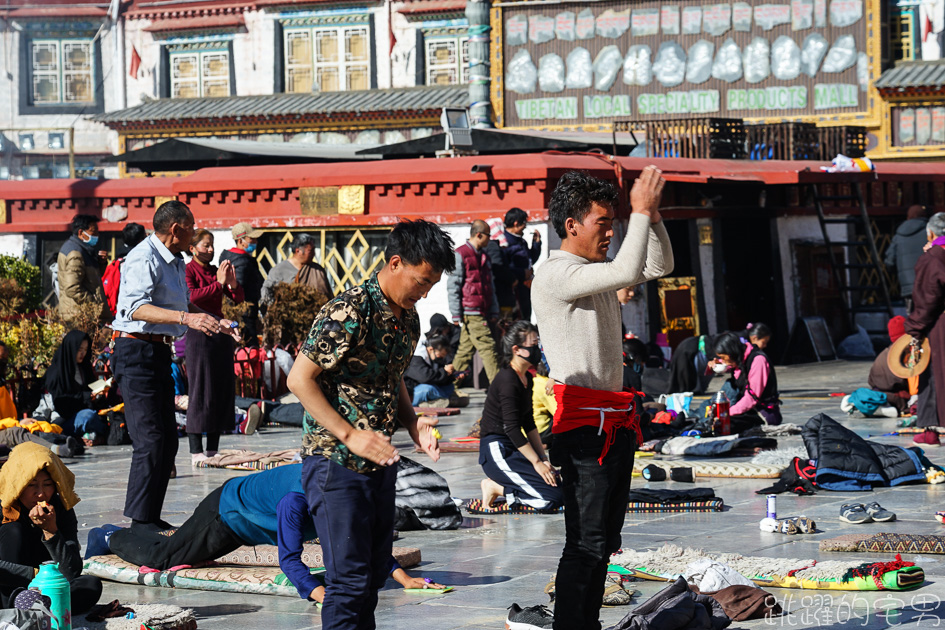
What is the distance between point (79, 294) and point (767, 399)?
6793 mm

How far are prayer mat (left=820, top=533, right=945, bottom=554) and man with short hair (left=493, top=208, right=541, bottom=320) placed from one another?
812cm

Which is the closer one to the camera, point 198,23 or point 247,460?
point 247,460

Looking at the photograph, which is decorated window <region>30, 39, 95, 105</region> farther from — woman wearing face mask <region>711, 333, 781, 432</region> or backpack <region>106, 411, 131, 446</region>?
woman wearing face mask <region>711, 333, 781, 432</region>

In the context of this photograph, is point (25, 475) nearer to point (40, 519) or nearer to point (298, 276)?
point (40, 519)

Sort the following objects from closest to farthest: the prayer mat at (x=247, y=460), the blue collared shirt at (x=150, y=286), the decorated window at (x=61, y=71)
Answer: the blue collared shirt at (x=150, y=286), the prayer mat at (x=247, y=460), the decorated window at (x=61, y=71)

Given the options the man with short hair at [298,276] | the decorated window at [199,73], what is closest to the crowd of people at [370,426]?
the man with short hair at [298,276]

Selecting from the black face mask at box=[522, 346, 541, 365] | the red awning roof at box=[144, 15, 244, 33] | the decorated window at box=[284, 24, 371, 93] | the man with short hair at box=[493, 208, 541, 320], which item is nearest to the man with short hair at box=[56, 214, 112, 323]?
the man with short hair at box=[493, 208, 541, 320]

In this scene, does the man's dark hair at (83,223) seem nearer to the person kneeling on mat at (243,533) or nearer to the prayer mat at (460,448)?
the prayer mat at (460,448)

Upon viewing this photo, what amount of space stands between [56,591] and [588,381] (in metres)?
2.09

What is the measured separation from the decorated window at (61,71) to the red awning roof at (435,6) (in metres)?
8.96

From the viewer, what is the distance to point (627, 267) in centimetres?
→ 479

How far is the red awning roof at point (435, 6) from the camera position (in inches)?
1264

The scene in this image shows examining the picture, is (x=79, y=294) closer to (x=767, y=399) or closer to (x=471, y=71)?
(x=767, y=399)

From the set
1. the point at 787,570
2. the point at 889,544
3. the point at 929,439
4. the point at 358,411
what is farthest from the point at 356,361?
the point at 929,439
